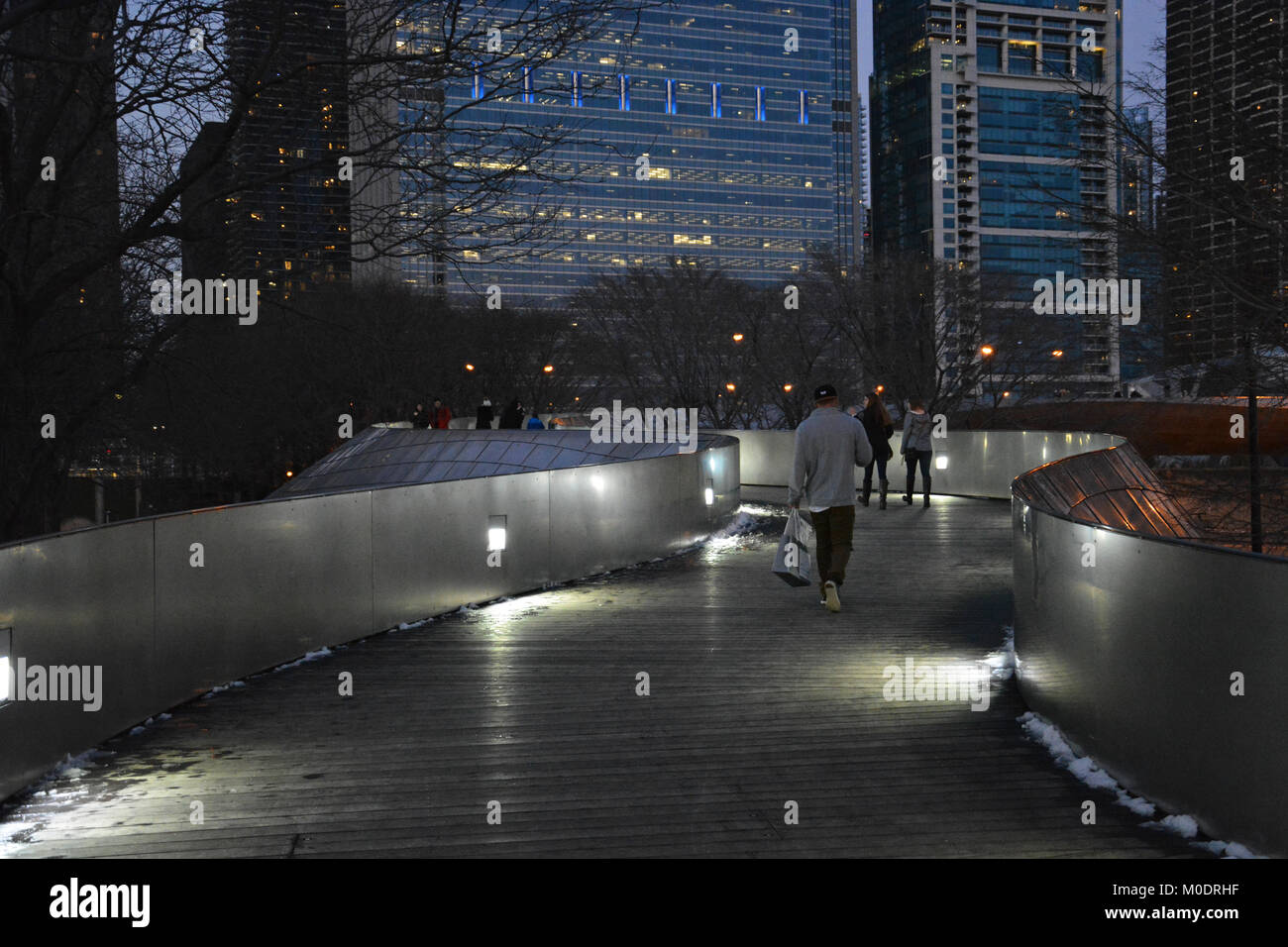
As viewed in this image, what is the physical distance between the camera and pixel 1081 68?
59.3ft

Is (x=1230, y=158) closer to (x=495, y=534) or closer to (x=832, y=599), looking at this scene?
(x=832, y=599)

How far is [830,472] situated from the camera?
459 inches

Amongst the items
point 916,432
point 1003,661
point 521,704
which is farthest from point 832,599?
point 916,432

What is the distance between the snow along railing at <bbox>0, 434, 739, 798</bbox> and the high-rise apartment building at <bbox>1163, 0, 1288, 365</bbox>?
26.6 feet

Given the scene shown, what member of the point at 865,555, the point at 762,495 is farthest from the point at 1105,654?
the point at 762,495

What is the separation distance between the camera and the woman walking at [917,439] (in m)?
22.6

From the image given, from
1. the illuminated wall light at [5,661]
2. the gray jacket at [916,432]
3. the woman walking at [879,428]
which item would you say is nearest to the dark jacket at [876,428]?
the woman walking at [879,428]

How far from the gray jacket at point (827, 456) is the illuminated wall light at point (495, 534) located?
3079 millimetres

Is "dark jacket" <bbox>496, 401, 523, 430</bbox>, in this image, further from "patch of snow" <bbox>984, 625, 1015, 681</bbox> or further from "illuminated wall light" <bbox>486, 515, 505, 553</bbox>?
"patch of snow" <bbox>984, 625, 1015, 681</bbox>

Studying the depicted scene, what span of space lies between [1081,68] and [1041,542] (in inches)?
489

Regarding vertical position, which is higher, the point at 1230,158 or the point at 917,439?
the point at 1230,158

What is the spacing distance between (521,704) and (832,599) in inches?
176

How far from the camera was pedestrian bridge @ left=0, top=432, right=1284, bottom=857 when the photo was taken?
550cm

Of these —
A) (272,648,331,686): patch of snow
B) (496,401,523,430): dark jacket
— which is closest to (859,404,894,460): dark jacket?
(272,648,331,686): patch of snow
